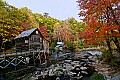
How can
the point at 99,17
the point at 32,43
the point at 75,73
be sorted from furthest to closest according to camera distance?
the point at 32,43 < the point at 75,73 < the point at 99,17

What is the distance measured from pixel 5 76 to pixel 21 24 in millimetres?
20184

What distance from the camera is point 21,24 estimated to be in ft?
117

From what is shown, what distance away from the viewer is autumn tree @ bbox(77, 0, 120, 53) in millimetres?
13102

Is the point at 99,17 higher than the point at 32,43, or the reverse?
the point at 99,17

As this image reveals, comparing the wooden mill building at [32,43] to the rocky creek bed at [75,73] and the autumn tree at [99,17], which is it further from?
the autumn tree at [99,17]

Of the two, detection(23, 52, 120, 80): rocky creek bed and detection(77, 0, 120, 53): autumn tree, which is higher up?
detection(77, 0, 120, 53): autumn tree

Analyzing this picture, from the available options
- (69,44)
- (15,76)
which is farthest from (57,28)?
(15,76)

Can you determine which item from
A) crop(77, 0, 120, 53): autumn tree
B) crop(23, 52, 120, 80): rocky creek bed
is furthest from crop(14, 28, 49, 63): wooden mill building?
crop(77, 0, 120, 53): autumn tree

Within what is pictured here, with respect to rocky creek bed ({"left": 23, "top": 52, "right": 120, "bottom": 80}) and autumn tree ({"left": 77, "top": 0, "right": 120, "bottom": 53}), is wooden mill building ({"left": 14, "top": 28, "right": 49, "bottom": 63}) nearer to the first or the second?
rocky creek bed ({"left": 23, "top": 52, "right": 120, "bottom": 80})

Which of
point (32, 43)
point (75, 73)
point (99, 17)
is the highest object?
point (99, 17)

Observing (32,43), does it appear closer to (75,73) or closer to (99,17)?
(75,73)

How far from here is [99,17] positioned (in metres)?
14.4

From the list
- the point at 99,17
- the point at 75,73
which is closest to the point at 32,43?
the point at 75,73

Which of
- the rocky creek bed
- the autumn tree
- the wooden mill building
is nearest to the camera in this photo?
the autumn tree
